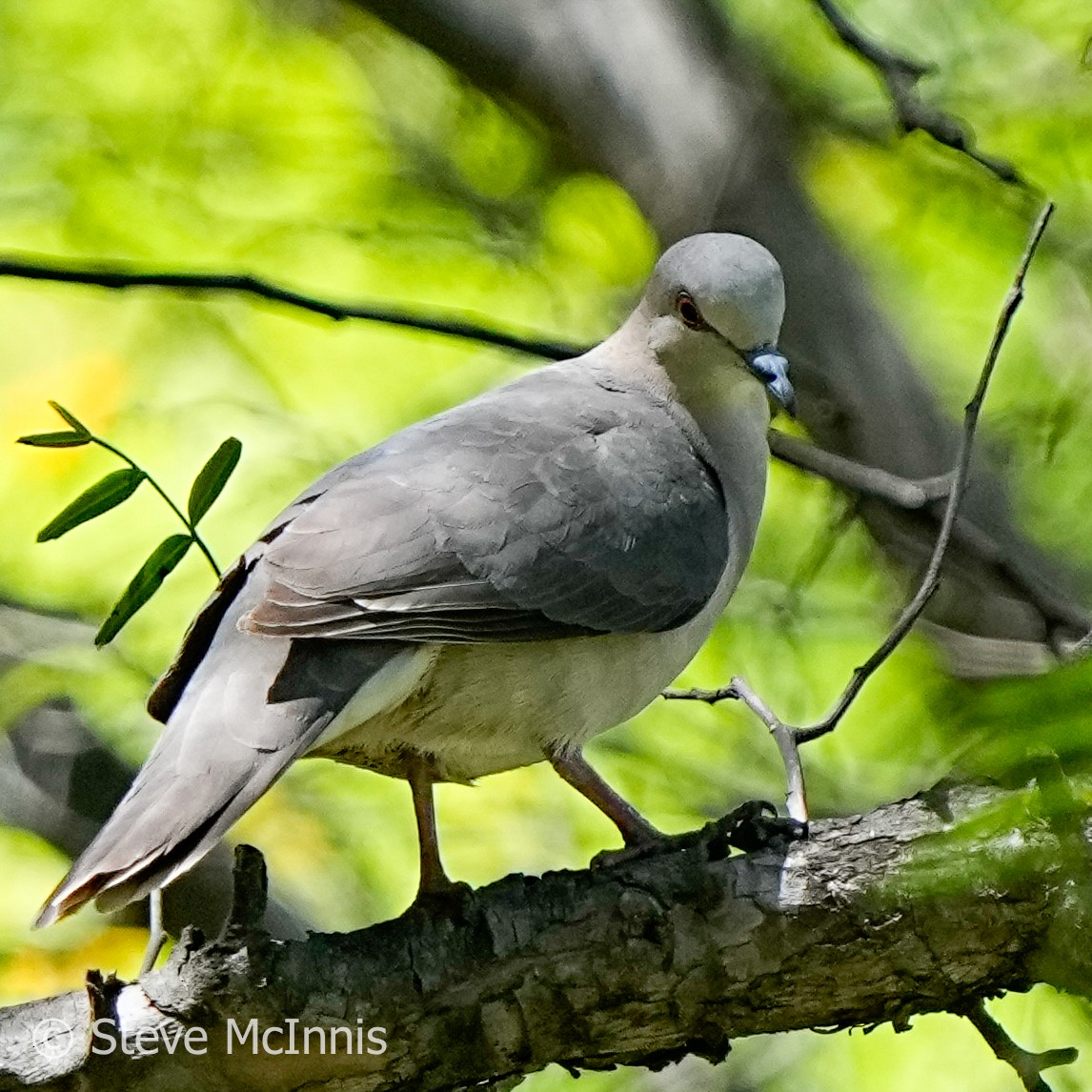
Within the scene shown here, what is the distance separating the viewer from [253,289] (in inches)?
127

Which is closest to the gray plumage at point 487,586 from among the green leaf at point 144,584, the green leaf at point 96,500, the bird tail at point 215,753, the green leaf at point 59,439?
the bird tail at point 215,753

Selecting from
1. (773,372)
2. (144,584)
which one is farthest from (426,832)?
(773,372)

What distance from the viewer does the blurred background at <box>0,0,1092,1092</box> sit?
4.45 metres

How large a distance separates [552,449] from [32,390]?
2879mm

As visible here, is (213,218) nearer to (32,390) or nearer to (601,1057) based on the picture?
(32,390)

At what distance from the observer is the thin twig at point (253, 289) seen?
2947 millimetres

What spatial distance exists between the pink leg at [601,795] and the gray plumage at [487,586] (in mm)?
44

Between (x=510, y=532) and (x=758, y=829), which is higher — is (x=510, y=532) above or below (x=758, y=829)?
above

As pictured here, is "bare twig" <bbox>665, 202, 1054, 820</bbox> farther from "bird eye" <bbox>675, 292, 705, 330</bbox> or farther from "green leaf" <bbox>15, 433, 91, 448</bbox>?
"green leaf" <bbox>15, 433, 91, 448</bbox>

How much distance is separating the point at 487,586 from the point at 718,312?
1019 millimetres

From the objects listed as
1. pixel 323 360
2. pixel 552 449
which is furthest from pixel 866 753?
pixel 323 360

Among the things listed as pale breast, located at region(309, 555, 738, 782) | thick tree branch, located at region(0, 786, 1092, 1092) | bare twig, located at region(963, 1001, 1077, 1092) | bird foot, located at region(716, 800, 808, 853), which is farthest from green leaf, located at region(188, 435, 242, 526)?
bare twig, located at region(963, 1001, 1077, 1092)

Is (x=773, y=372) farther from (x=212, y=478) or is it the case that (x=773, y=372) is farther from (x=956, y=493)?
(x=212, y=478)

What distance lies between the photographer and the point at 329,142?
19.0 ft
